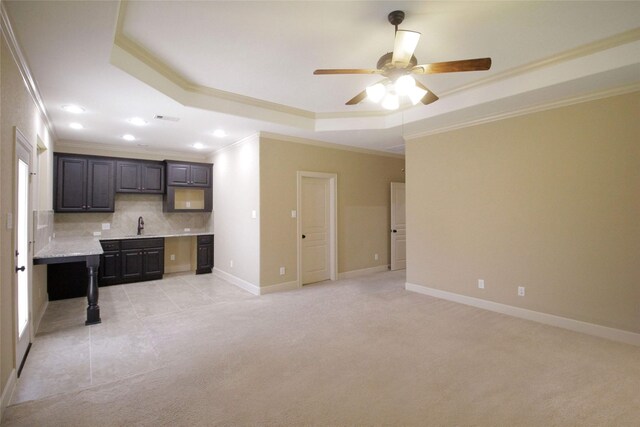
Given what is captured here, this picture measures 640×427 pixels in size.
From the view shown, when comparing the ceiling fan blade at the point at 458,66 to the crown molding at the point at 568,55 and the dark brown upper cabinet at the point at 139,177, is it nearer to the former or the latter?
the crown molding at the point at 568,55

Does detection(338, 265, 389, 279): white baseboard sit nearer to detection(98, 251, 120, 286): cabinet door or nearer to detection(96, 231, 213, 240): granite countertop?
detection(96, 231, 213, 240): granite countertop

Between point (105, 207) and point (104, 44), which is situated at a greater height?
point (104, 44)

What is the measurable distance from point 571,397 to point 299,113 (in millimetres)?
4242

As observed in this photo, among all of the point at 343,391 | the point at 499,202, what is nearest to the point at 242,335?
the point at 343,391

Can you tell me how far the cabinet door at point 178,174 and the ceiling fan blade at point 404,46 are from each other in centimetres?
525

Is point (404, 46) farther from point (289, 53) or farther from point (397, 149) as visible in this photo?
point (397, 149)

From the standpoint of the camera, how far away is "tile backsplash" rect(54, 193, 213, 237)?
18.7ft

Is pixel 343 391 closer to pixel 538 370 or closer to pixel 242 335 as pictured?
pixel 242 335

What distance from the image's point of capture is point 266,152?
500cm

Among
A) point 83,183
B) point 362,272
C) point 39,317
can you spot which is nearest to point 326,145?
point 362,272

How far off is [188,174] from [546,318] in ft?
21.0

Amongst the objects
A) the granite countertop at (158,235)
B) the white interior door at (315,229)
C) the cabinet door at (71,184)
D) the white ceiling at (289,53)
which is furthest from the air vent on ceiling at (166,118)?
A: the granite countertop at (158,235)

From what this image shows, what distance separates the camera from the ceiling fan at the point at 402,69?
219cm

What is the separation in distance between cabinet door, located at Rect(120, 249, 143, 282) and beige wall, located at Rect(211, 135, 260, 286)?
1.38 m
